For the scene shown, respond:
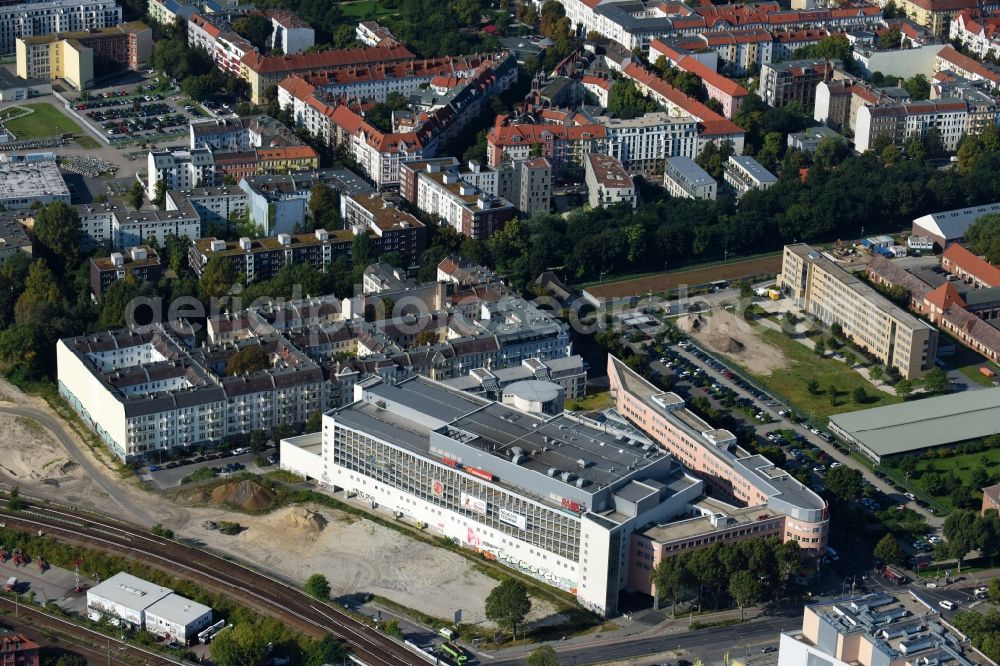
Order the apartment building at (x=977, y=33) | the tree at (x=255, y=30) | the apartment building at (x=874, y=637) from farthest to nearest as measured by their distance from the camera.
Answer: the apartment building at (x=977, y=33) < the tree at (x=255, y=30) < the apartment building at (x=874, y=637)

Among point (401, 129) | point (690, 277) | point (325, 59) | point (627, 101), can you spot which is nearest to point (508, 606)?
point (690, 277)

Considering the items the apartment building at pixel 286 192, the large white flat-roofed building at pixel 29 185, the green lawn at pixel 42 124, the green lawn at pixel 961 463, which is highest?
the apartment building at pixel 286 192

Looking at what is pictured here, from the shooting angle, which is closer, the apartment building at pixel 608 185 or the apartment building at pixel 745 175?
the apartment building at pixel 608 185

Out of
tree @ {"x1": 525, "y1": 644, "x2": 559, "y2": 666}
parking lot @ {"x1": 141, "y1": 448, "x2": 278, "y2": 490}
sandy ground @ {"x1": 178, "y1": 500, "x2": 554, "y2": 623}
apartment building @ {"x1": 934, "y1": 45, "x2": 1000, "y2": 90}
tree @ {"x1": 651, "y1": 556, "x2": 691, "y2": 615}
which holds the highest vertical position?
apartment building @ {"x1": 934, "y1": 45, "x2": 1000, "y2": 90}

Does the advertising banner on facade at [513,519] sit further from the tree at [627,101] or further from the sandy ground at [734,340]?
the tree at [627,101]

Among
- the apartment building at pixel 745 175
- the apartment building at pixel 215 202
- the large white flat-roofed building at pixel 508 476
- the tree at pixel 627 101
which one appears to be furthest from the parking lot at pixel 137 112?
the large white flat-roofed building at pixel 508 476

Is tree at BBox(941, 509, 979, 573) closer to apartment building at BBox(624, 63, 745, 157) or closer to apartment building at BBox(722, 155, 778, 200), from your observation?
apartment building at BBox(722, 155, 778, 200)

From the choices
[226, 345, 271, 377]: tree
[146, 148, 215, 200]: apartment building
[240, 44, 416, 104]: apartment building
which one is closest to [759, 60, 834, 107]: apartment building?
[240, 44, 416, 104]: apartment building

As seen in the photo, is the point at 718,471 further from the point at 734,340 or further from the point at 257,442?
the point at 257,442
